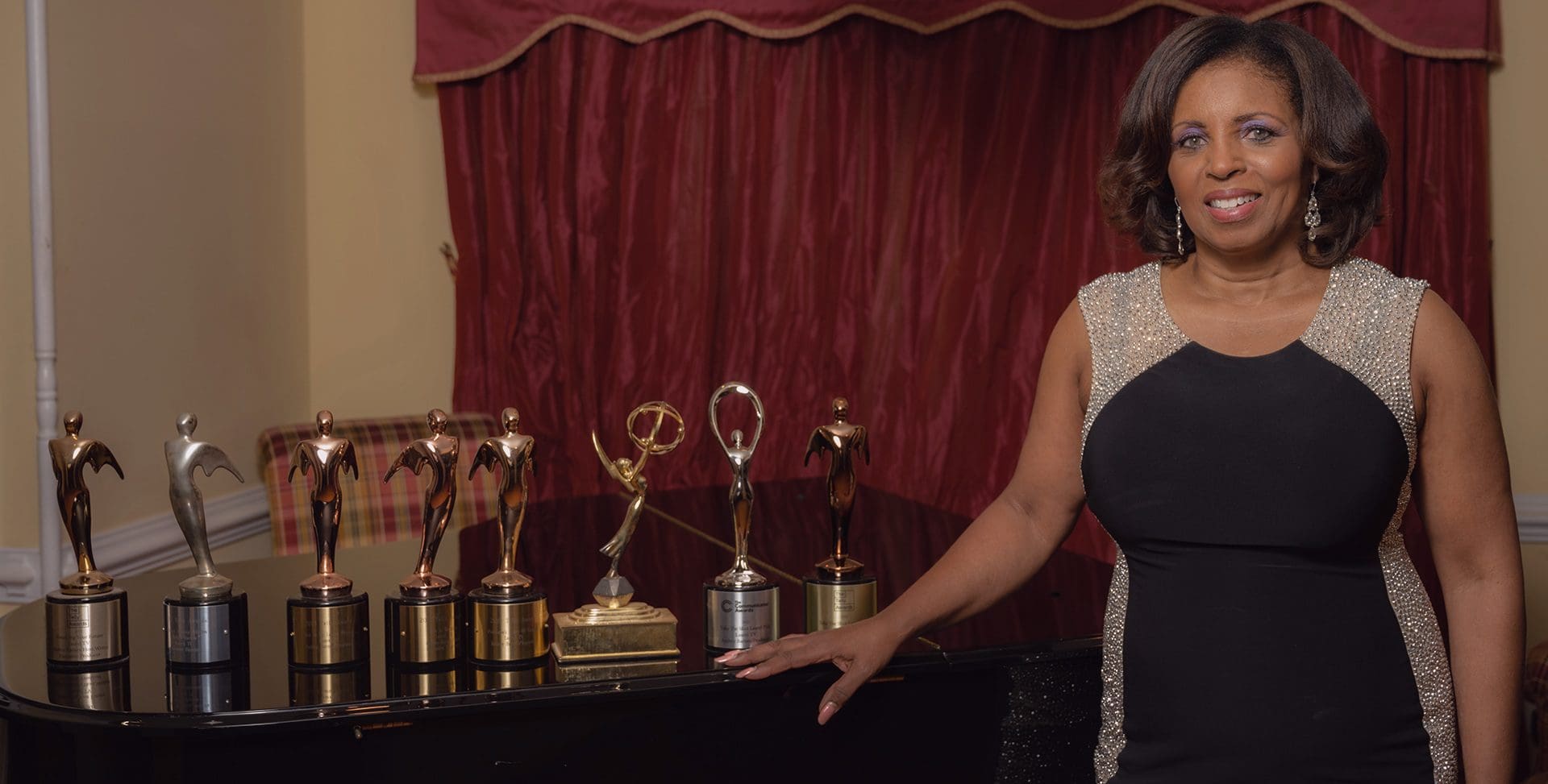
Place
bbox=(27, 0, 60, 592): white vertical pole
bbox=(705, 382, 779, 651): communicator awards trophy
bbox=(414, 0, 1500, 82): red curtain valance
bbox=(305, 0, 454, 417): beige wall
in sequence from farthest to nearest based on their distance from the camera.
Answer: bbox=(305, 0, 454, 417): beige wall < bbox=(414, 0, 1500, 82): red curtain valance < bbox=(27, 0, 60, 592): white vertical pole < bbox=(705, 382, 779, 651): communicator awards trophy

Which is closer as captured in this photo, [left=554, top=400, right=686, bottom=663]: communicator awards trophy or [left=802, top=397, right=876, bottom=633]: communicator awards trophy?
[left=554, top=400, right=686, bottom=663]: communicator awards trophy

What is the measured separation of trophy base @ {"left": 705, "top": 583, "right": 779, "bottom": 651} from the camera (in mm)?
1774

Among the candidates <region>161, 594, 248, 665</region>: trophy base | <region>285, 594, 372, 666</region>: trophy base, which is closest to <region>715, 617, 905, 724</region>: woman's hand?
<region>285, 594, 372, 666</region>: trophy base

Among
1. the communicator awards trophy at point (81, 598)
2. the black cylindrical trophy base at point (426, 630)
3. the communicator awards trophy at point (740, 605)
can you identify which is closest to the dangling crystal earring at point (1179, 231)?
the communicator awards trophy at point (740, 605)

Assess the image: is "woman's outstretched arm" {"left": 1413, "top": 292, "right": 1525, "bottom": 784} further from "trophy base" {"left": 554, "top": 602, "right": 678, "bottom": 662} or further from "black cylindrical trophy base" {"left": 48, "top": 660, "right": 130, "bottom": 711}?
"black cylindrical trophy base" {"left": 48, "top": 660, "right": 130, "bottom": 711}

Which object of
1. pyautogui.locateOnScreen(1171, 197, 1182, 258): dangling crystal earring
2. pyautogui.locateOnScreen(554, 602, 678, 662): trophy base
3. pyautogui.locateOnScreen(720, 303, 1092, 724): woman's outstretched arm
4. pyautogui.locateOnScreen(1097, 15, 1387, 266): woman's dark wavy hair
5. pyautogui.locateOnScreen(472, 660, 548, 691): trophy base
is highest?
pyautogui.locateOnScreen(1097, 15, 1387, 266): woman's dark wavy hair

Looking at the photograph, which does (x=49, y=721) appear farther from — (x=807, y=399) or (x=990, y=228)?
(x=990, y=228)

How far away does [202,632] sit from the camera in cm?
171

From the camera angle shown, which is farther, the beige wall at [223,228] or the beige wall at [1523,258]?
the beige wall at [1523,258]

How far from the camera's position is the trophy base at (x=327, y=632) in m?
1.72

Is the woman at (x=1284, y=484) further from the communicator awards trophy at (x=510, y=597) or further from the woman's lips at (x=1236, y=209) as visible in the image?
the communicator awards trophy at (x=510, y=597)

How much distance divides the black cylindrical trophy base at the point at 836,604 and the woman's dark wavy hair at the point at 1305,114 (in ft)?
2.00

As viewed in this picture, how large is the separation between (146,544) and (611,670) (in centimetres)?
198

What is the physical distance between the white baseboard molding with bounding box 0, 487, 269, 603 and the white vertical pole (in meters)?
0.06
